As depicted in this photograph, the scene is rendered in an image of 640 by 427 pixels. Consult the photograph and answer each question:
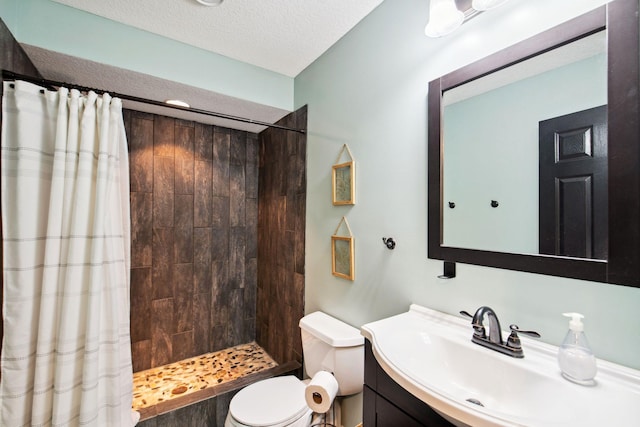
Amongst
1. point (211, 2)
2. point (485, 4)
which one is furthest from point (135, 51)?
point (485, 4)

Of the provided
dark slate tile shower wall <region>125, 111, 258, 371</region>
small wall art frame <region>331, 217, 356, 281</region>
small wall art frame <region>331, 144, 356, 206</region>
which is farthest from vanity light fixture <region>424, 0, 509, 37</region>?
dark slate tile shower wall <region>125, 111, 258, 371</region>

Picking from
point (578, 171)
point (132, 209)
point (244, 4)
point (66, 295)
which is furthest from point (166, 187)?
point (578, 171)

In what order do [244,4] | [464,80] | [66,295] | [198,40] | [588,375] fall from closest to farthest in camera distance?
[588,375]
[464,80]
[66,295]
[244,4]
[198,40]

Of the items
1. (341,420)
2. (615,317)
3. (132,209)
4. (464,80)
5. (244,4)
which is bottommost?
(341,420)

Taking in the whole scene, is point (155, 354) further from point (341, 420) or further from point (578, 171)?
point (578, 171)

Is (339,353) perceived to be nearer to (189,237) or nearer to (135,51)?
(189,237)

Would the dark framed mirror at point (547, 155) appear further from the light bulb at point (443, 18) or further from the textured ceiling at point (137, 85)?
the textured ceiling at point (137, 85)

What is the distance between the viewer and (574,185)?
820 mm

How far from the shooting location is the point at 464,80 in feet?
3.53

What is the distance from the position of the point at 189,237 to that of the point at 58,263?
1.21 metres

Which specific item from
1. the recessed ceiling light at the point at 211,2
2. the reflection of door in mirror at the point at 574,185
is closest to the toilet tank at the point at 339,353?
the reflection of door in mirror at the point at 574,185

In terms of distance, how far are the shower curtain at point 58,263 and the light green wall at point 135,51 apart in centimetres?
41

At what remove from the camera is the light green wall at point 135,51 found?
1.42 metres

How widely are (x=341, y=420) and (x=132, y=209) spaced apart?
217 centimetres
